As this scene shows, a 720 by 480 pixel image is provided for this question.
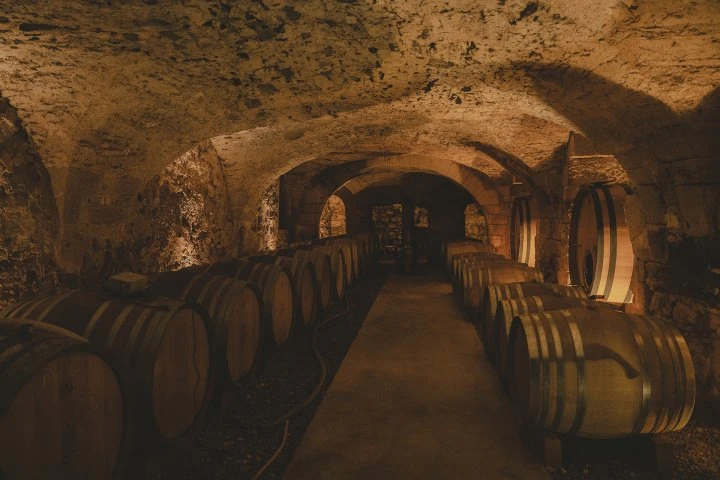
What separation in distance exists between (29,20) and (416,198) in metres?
12.4

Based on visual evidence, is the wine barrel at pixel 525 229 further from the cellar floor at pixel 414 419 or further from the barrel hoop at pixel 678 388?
the barrel hoop at pixel 678 388

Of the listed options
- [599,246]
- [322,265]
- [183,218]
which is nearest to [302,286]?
[322,265]

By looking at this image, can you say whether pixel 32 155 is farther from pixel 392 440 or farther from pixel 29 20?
pixel 392 440

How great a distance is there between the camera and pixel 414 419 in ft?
8.91

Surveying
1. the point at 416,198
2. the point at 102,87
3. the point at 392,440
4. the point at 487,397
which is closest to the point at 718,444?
the point at 487,397

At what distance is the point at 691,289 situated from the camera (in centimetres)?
271

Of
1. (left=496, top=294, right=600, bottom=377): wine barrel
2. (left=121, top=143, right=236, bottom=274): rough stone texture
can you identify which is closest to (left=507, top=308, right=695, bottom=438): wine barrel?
(left=496, top=294, right=600, bottom=377): wine barrel

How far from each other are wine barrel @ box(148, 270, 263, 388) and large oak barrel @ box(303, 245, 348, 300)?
104 inches

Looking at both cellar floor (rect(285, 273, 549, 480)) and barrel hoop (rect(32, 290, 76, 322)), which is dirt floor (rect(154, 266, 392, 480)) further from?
barrel hoop (rect(32, 290, 76, 322))

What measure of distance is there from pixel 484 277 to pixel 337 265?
7.49ft

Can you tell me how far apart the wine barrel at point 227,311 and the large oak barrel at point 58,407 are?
1.04 m

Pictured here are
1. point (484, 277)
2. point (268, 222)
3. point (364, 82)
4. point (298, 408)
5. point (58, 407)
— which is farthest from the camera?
point (268, 222)

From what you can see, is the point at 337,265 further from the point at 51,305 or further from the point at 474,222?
the point at 474,222

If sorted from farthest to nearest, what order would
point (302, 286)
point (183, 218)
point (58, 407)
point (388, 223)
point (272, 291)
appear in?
point (388, 223) → point (183, 218) → point (302, 286) → point (272, 291) → point (58, 407)
